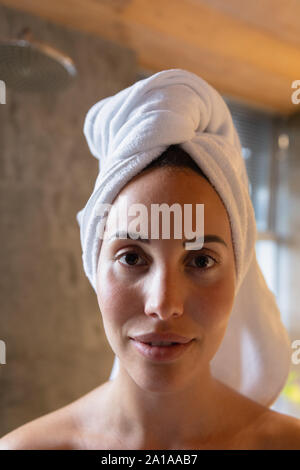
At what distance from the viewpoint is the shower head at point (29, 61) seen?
65cm

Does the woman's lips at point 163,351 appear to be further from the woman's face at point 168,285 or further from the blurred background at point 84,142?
the blurred background at point 84,142

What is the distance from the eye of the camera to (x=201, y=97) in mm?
390

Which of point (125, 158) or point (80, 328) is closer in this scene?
point (125, 158)

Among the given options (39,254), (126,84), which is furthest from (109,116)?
(39,254)

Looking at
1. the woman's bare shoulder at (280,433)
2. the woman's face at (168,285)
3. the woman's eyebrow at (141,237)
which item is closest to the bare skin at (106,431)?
the woman's bare shoulder at (280,433)

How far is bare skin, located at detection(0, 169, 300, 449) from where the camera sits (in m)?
0.33

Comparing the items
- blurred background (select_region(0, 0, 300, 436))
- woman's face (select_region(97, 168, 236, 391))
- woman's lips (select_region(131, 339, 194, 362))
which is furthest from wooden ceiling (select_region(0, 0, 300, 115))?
woman's lips (select_region(131, 339, 194, 362))

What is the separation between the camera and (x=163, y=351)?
335 mm

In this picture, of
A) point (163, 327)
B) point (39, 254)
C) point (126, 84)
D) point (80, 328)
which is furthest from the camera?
point (39, 254)

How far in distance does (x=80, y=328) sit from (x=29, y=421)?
213 millimetres

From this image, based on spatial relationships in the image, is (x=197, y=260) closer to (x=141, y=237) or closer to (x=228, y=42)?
(x=141, y=237)
